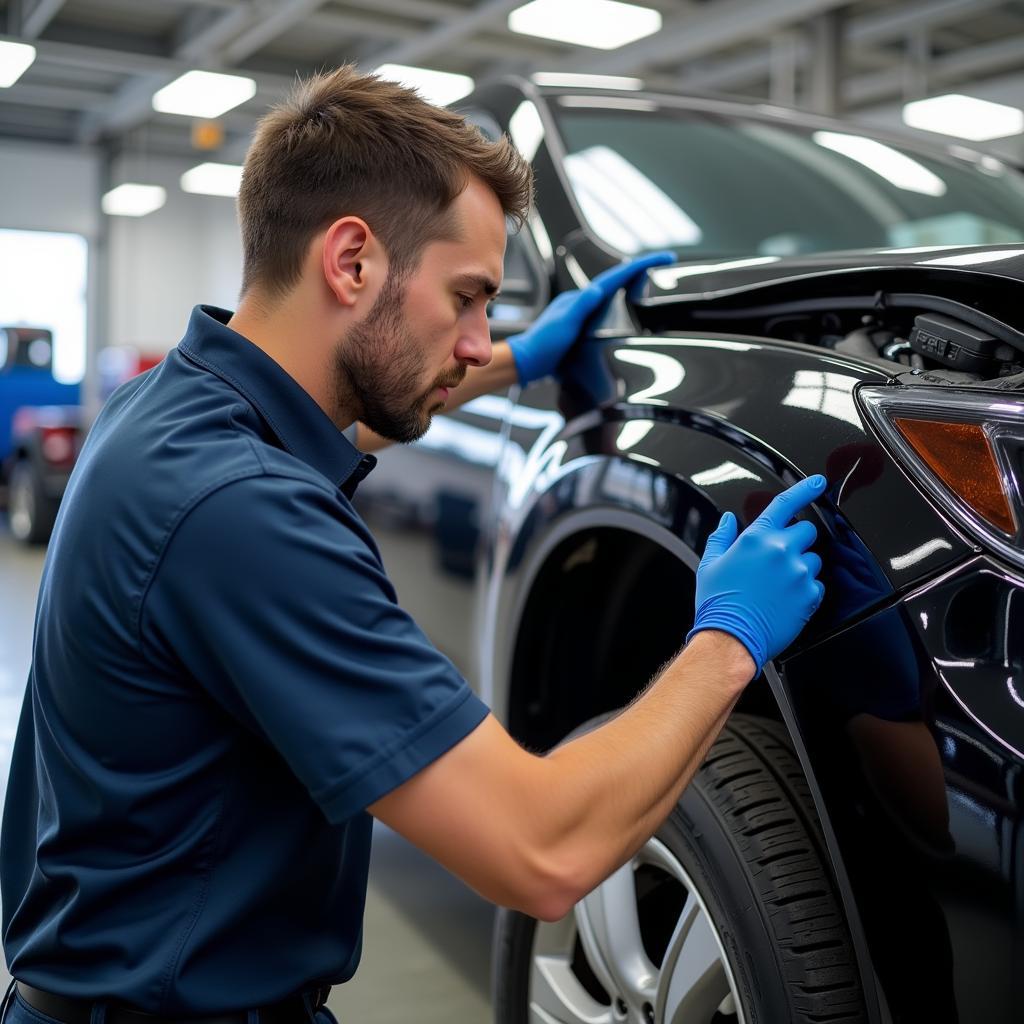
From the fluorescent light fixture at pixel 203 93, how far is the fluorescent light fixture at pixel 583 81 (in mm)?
7361

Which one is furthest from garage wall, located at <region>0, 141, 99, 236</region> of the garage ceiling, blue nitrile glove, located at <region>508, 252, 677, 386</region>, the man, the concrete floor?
the man

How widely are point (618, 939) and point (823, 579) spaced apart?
0.53 meters

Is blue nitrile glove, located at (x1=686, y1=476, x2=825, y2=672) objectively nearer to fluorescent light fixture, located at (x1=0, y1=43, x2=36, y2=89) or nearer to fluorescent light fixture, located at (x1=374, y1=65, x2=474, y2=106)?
fluorescent light fixture, located at (x1=374, y1=65, x2=474, y2=106)

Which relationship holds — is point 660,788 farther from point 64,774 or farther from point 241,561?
point 64,774

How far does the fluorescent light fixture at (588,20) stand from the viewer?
7148mm

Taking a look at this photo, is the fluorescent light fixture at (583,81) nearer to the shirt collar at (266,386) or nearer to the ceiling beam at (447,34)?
the shirt collar at (266,386)

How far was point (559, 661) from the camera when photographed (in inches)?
67.0

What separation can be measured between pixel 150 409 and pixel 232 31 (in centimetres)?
848

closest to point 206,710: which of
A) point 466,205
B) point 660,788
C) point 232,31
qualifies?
point 660,788

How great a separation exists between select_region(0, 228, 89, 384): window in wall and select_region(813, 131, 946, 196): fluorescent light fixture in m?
13.4

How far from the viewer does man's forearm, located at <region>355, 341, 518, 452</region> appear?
1.82 meters

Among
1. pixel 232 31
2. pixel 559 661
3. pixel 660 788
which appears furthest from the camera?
pixel 232 31

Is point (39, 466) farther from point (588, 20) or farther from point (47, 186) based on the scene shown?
point (47, 186)

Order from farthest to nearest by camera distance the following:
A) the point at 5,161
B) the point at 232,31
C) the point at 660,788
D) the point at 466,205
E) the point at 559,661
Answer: the point at 5,161, the point at 232,31, the point at 559,661, the point at 466,205, the point at 660,788
